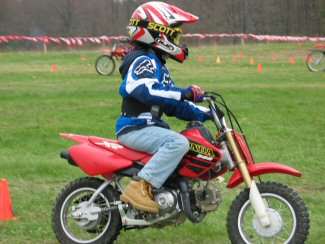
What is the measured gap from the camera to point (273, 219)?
477 cm

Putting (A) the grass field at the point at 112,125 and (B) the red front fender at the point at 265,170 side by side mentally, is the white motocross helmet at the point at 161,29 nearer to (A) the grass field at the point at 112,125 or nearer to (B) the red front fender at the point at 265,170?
(B) the red front fender at the point at 265,170

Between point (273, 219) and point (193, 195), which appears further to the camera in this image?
point (193, 195)

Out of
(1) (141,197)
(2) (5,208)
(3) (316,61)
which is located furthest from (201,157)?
(3) (316,61)

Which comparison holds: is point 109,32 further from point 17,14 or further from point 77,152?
point 77,152

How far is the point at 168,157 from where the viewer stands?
485cm

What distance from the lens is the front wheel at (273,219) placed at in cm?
474

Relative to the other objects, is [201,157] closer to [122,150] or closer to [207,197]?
[207,197]

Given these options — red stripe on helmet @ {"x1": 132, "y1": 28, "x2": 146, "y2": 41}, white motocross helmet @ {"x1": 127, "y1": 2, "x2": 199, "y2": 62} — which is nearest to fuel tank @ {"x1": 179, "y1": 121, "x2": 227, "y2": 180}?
white motocross helmet @ {"x1": 127, "y1": 2, "x2": 199, "y2": 62}

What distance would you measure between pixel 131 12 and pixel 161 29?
59.7 m

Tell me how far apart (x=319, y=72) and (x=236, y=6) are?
39947mm

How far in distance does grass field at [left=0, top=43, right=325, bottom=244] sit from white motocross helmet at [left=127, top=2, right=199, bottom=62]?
5.65 feet

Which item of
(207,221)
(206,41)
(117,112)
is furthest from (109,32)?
(207,221)

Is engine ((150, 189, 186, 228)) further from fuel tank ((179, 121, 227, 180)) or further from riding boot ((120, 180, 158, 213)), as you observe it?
fuel tank ((179, 121, 227, 180))

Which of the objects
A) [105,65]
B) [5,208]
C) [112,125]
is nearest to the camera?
[5,208]
